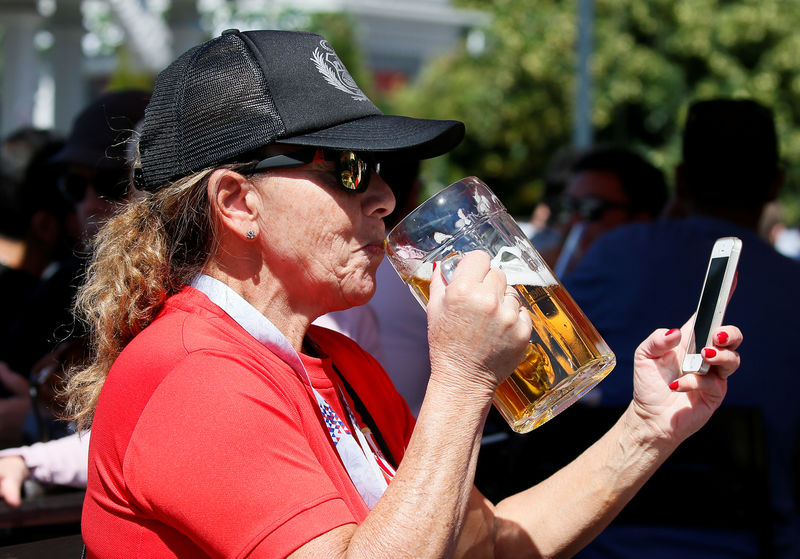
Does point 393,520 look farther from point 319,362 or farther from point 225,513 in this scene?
point 319,362

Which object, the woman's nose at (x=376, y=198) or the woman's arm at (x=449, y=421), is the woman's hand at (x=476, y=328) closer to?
the woman's arm at (x=449, y=421)

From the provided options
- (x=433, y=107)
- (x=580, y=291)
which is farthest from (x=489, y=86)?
(x=580, y=291)

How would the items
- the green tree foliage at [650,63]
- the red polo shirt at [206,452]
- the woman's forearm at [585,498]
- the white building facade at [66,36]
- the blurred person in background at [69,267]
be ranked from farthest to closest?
the green tree foliage at [650,63]
the white building facade at [66,36]
the blurred person in background at [69,267]
the woman's forearm at [585,498]
the red polo shirt at [206,452]

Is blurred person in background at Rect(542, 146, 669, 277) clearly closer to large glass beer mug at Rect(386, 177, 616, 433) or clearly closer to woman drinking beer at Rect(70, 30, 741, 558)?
woman drinking beer at Rect(70, 30, 741, 558)

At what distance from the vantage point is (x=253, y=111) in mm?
1509

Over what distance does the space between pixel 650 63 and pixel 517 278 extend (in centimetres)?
1699

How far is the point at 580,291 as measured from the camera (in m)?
3.03

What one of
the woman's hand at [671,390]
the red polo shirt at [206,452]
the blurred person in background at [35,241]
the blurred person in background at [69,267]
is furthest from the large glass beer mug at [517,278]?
the blurred person in background at [35,241]

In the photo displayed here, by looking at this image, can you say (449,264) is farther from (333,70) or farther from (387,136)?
(333,70)

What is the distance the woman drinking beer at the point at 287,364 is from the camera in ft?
4.22

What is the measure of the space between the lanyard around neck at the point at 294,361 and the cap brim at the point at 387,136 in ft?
1.01

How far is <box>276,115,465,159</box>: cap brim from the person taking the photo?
1.52 m

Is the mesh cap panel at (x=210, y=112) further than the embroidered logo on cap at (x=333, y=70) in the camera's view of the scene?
No

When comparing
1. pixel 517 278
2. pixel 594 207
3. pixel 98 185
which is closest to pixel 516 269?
pixel 517 278
